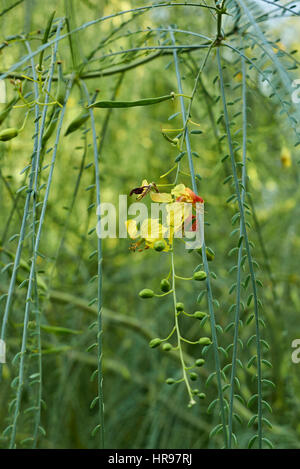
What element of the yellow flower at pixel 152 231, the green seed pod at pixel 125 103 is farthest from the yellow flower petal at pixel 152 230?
the green seed pod at pixel 125 103

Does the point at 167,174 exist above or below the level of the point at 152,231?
above

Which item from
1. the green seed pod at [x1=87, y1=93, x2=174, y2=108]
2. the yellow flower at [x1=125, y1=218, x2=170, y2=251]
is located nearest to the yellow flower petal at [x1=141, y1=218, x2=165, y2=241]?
the yellow flower at [x1=125, y1=218, x2=170, y2=251]

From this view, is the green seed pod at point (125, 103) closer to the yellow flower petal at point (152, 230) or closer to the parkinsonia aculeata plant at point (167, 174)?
the parkinsonia aculeata plant at point (167, 174)

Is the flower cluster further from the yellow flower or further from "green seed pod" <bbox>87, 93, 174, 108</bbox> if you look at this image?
"green seed pod" <bbox>87, 93, 174, 108</bbox>

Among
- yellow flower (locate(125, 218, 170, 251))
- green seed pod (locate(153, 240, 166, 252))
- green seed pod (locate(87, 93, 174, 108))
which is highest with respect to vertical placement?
green seed pod (locate(87, 93, 174, 108))

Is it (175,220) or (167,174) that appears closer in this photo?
(175,220)

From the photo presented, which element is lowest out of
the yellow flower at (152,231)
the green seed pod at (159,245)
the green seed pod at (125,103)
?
the green seed pod at (159,245)

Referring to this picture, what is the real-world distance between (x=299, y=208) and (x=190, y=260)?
0.36 meters

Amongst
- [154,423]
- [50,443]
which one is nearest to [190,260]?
[154,423]

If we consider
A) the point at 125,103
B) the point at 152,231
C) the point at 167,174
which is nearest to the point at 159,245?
the point at 152,231

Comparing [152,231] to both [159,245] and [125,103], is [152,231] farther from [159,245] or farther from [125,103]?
[125,103]

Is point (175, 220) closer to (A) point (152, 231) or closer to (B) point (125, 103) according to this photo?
(A) point (152, 231)

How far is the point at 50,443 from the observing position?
1238 mm
